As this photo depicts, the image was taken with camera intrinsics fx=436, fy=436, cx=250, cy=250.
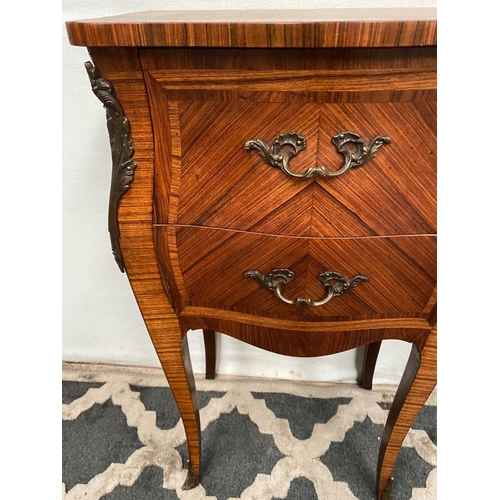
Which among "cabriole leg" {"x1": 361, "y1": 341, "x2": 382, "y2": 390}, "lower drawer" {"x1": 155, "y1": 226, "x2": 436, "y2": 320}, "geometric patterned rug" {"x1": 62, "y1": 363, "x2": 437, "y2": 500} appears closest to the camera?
"lower drawer" {"x1": 155, "y1": 226, "x2": 436, "y2": 320}

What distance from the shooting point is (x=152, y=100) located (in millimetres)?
518

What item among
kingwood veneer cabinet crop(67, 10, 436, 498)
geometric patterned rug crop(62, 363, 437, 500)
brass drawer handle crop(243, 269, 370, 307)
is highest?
kingwood veneer cabinet crop(67, 10, 436, 498)

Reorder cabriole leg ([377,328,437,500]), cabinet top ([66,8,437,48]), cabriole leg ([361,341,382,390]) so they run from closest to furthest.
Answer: cabinet top ([66,8,437,48]) < cabriole leg ([377,328,437,500]) < cabriole leg ([361,341,382,390])

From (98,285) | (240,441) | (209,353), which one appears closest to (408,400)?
(240,441)

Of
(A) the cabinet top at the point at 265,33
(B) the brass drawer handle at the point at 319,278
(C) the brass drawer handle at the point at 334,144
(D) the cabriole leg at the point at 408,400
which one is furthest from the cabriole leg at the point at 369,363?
(A) the cabinet top at the point at 265,33

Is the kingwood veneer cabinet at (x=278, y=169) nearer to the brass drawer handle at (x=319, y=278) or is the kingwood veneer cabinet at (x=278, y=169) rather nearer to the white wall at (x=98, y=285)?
the brass drawer handle at (x=319, y=278)

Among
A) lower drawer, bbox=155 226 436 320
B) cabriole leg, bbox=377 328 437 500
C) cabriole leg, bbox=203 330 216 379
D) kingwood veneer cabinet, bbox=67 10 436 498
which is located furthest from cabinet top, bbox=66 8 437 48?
cabriole leg, bbox=203 330 216 379

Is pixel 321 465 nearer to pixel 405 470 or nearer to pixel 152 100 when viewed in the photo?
pixel 405 470

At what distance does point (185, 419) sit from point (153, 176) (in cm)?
47

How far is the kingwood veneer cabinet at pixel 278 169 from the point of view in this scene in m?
0.47

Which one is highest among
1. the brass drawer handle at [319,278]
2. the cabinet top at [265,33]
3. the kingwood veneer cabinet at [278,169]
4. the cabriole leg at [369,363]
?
the cabinet top at [265,33]

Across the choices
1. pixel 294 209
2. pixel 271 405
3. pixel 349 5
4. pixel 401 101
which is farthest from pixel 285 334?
pixel 349 5

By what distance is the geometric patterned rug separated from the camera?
88 centimetres

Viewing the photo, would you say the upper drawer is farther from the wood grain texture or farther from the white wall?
the white wall
